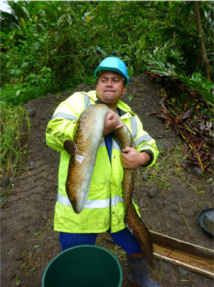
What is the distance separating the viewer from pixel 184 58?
16.0ft

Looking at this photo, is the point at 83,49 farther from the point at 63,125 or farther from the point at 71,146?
the point at 71,146

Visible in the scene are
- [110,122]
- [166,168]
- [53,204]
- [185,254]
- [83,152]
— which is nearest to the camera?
[83,152]

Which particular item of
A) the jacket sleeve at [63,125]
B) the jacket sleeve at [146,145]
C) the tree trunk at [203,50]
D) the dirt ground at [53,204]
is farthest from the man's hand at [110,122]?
the tree trunk at [203,50]

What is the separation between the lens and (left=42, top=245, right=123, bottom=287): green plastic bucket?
115cm

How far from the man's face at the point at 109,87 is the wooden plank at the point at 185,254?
1.53 meters

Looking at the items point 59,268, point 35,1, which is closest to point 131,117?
point 59,268

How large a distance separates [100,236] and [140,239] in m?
0.97

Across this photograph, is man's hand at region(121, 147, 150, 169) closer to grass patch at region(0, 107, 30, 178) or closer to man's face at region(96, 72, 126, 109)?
man's face at region(96, 72, 126, 109)

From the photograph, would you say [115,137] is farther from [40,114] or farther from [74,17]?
[74,17]

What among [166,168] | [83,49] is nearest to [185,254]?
[166,168]

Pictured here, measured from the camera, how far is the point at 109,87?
60.5 inches

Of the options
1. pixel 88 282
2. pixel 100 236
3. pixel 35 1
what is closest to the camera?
pixel 88 282

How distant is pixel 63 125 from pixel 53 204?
5.96ft

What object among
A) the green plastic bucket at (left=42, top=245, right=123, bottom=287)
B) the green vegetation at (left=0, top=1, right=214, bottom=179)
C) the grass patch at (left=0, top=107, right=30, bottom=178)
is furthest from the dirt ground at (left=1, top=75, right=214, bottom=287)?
the green plastic bucket at (left=42, top=245, right=123, bottom=287)
